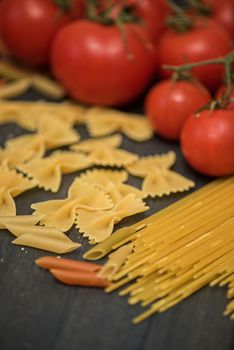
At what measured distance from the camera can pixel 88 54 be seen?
1.20m

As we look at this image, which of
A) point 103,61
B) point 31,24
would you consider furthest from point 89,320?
point 31,24


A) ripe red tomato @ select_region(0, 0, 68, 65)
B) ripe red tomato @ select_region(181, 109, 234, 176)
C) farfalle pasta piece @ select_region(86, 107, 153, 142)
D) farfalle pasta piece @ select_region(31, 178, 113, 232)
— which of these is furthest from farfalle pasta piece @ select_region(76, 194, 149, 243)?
ripe red tomato @ select_region(0, 0, 68, 65)

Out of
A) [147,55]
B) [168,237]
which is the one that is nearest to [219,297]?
[168,237]

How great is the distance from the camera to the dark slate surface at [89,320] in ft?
2.48

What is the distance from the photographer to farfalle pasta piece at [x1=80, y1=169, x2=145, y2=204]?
3.29 ft

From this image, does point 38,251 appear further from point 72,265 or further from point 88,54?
point 88,54

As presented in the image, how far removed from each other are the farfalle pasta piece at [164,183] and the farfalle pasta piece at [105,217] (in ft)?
0.14

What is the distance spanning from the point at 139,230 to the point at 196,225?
0.27 feet

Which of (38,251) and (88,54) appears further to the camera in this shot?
(88,54)

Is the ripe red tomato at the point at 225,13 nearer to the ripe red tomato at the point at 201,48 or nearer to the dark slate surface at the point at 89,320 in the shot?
the ripe red tomato at the point at 201,48

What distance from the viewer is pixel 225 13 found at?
1.35m

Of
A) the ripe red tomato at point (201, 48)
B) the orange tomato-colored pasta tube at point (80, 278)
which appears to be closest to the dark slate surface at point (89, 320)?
the orange tomato-colored pasta tube at point (80, 278)

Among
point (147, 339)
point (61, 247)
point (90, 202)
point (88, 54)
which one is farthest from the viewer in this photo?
point (88, 54)

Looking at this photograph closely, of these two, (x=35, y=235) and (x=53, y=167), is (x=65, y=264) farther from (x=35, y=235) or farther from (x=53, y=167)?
(x=53, y=167)
